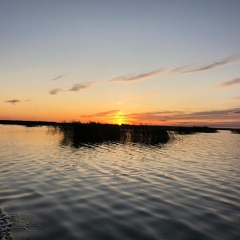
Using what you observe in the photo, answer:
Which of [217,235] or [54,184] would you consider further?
[54,184]

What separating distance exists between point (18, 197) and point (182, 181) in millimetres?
8039

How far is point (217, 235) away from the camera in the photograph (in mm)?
6785

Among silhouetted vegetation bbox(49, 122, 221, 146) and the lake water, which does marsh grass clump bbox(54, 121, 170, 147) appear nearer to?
silhouetted vegetation bbox(49, 122, 221, 146)

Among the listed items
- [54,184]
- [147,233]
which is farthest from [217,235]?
[54,184]

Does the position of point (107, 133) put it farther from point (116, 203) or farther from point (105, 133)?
point (116, 203)

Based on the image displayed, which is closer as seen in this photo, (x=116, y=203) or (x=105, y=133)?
(x=116, y=203)

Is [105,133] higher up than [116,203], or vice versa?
[105,133]

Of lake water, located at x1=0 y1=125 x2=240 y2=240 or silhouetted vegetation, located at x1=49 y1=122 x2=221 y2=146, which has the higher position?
silhouetted vegetation, located at x1=49 y1=122 x2=221 y2=146

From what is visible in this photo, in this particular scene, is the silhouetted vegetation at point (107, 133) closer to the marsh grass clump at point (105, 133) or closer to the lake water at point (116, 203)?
the marsh grass clump at point (105, 133)

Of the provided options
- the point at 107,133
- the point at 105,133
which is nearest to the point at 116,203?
the point at 105,133

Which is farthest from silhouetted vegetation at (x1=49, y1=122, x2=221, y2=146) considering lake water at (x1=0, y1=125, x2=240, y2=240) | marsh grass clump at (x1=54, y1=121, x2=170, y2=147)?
lake water at (x1=0, y1=125, x2=240, y2=240)

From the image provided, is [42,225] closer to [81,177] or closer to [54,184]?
[54,184]

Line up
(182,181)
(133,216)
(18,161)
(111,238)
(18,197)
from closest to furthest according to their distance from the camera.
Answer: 1. (111,238)
2. (133,216)
3. (18,197)
4. (182,181)
5. (18,161)

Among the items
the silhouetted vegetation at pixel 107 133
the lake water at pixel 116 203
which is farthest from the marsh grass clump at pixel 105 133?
A: the lake water at pixel 116 203
